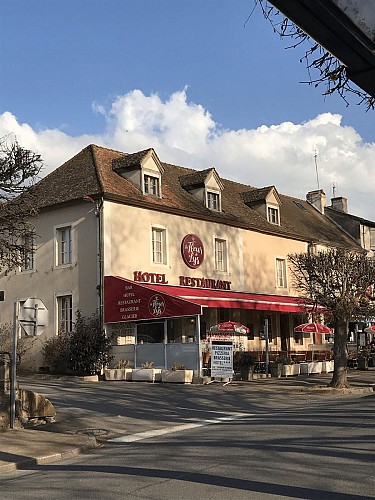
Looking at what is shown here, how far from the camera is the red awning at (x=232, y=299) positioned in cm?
2656

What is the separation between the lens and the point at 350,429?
37.4 feet

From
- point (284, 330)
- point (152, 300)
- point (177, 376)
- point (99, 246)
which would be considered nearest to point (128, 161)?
point (99, 246)

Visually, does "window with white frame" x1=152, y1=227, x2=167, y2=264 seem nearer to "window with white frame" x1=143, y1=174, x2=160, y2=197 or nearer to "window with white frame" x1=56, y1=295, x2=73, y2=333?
"window with white frame" x1=143, y1=174, x2=160, y2=197

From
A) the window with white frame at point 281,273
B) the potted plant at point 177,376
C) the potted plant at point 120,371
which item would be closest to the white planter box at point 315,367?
the window with white frame at point 281,273

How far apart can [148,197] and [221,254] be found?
5.28 metres

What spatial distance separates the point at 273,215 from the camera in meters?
35.7

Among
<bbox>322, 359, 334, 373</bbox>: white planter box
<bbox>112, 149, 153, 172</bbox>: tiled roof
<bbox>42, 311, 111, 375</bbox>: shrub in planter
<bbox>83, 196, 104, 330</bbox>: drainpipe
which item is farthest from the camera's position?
<bbox>322, 359, 334, 373</bbox>: white planter box

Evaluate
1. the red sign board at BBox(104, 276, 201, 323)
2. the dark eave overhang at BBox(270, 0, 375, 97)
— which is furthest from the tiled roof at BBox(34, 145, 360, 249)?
the dark eave overhang at BBox(270, 0, 375, 97)

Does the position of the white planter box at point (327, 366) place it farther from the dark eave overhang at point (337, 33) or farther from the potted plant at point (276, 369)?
the dark eave overhang at point (337, 33)

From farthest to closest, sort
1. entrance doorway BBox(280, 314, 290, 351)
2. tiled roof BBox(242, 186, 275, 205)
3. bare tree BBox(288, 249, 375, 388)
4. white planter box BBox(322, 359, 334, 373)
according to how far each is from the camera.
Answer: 1. tiled roof BBox(242, 186, 275, 205)
2. entrance doorway BBox(280, 314, 290, 351)
3. white planter box BBox(322, 359, 334, 373)
4. bare tree BBox(288, 249, 375, 388)

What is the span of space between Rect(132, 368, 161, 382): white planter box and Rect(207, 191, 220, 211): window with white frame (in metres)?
10.3

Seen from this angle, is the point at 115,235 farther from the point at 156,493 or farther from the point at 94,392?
the point at 156,493

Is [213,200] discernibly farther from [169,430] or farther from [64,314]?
[169,430]

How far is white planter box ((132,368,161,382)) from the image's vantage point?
23203 mm
